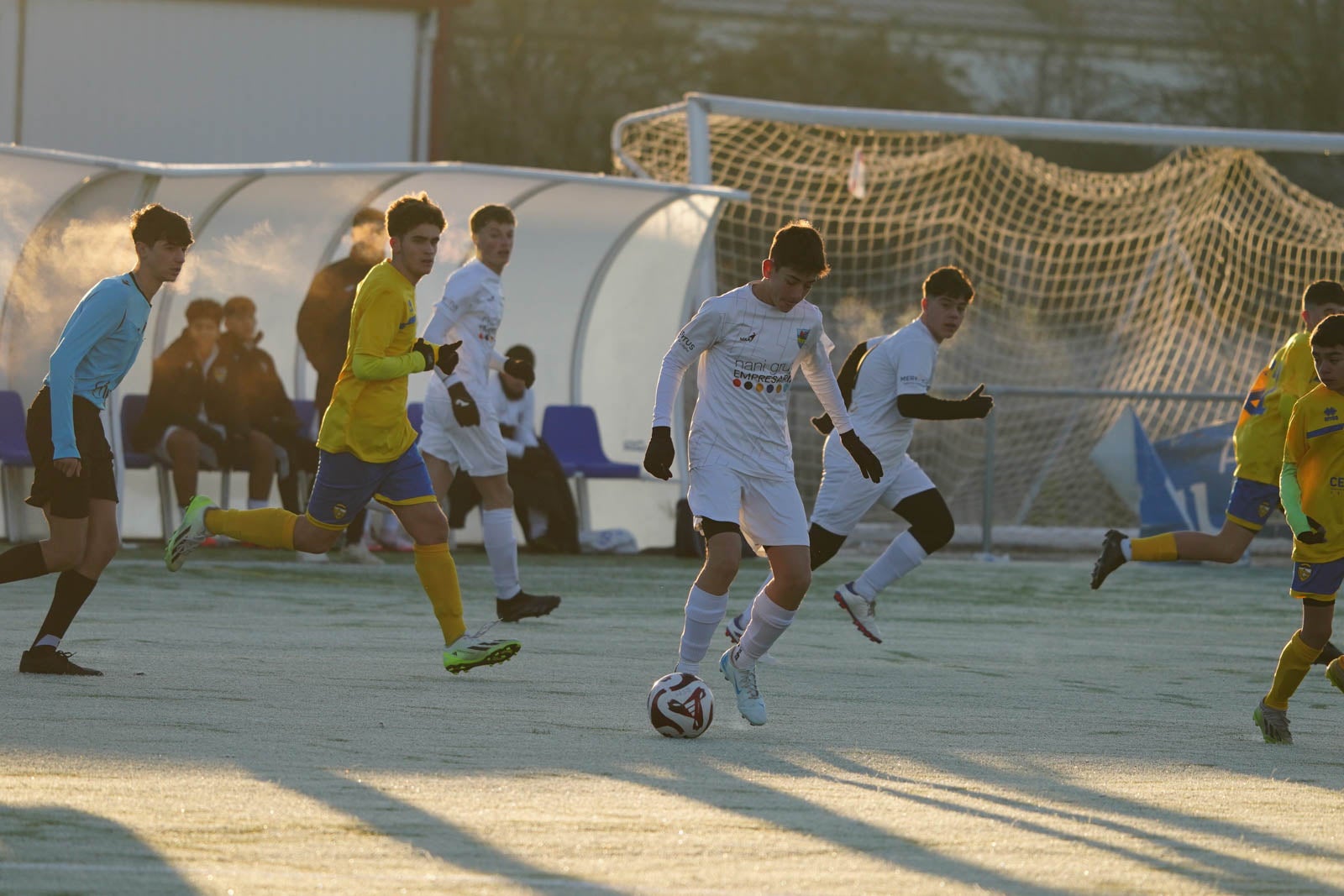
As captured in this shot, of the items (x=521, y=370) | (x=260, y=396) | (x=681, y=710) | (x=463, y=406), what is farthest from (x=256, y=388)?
(x=681, y=710)

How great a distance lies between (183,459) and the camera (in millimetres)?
13117

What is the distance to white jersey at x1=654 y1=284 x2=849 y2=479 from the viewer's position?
652 centimetres

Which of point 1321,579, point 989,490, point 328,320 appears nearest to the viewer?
point 1321,579

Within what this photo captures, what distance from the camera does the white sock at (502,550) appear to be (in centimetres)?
926

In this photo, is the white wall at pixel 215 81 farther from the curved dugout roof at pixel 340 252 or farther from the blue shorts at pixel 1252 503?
the blue shorts at pixel 1252 503

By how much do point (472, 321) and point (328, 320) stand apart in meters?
3.10

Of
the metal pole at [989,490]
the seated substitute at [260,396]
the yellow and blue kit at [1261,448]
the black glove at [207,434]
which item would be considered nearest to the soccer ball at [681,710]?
the yellow and blue kit at [1261,448]

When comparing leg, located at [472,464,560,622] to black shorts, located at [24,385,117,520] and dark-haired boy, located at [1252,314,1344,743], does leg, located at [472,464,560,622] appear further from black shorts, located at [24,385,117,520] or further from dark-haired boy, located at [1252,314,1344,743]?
dark-haired boy, located at [1252,314,1344,743]

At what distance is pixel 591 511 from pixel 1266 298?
25.5ft

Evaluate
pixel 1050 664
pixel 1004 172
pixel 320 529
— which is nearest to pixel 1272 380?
pixel 1050 664

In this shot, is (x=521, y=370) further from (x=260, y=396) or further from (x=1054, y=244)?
(x=1054, y=244)

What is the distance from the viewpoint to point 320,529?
749 centimetres

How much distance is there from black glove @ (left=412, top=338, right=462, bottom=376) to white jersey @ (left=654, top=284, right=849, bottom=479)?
868mm

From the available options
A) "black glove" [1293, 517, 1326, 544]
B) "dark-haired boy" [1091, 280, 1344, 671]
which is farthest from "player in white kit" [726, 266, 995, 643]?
"black glove" [1293, 517, 1326, 544]
